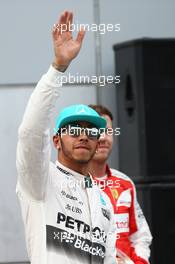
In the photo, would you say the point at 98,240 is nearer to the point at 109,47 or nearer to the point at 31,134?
the point at 31,134

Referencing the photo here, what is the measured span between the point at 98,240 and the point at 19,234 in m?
2.15

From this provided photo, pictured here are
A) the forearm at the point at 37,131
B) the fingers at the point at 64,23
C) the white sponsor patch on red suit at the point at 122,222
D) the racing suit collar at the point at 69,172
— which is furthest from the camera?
the white sponsor patch on red suit at the point at 122,222

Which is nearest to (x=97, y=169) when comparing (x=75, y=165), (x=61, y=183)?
(x=75, y=165)

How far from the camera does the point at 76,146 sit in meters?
3.63

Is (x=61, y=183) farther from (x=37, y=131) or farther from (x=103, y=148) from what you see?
(x=103, y=148)

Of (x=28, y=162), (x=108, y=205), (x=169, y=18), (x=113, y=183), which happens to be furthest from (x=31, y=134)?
(x=169, y=18)

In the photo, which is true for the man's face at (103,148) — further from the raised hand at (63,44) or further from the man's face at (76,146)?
the raised hand at (63,44)

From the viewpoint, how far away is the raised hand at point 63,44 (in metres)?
3.23

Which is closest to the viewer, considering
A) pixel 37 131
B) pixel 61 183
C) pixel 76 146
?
pixel 37 131

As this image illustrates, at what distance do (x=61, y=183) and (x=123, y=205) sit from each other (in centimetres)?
136

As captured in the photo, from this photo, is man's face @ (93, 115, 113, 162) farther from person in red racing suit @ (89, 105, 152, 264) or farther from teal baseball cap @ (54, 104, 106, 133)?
teal baseball cap @ (54, 104, 106, 133)

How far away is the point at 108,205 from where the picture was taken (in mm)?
3854

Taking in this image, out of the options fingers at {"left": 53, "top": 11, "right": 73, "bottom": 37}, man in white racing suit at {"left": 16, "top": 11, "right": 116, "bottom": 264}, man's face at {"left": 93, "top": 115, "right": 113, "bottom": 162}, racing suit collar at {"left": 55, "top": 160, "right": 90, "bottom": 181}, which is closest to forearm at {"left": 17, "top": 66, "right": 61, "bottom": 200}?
man in white racing suit at {"left": 16, "top": 11, "right": 116, "bottom": 264}

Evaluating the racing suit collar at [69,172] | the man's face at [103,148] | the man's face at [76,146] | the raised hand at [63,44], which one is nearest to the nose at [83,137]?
the man's face at [76,146]
